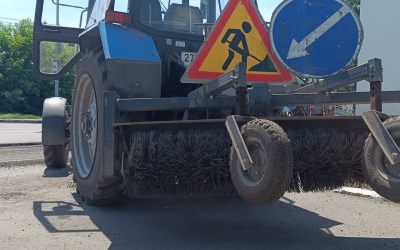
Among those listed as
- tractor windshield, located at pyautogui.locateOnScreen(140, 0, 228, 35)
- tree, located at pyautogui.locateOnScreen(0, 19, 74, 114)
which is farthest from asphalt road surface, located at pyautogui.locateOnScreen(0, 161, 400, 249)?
tree, located at pyautogui.locateOnScreen(0, 19, 74, 114)

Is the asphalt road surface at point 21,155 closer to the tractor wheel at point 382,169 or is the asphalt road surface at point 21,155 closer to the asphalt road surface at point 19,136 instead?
the asphalt road surface at point 19,136

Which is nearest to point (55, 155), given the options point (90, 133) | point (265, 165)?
point (90, 133)

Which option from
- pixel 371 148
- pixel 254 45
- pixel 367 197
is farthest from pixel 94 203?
pixel 367 197

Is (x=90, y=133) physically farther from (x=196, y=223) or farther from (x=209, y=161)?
(x=209, y=161)

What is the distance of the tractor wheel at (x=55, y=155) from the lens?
7434mm

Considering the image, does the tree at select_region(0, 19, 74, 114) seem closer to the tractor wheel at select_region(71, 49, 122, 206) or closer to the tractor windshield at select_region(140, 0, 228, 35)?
the tractor wheel at select_region(71, 49, 122, 206)

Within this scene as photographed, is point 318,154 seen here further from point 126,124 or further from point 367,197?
point 367,197

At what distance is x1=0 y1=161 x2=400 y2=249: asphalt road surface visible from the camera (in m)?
3.93

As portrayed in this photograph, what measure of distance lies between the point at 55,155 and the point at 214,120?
177 inches

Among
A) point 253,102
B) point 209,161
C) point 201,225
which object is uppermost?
point 253,102

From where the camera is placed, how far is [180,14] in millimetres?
5074

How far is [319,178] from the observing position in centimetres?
356

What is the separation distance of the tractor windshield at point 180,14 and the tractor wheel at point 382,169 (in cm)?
236

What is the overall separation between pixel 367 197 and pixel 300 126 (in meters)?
2.79
